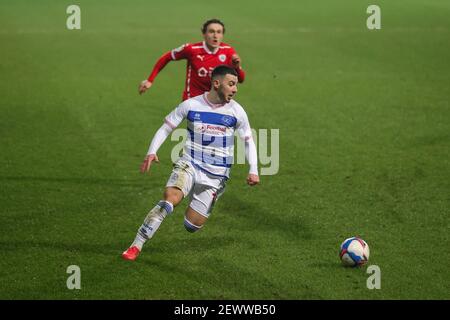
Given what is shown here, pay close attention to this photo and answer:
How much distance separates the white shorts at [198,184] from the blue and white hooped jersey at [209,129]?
0.29 feet

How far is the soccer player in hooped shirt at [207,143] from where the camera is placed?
9.54m

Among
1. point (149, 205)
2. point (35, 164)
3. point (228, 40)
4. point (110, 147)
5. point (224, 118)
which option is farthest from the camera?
point (228, 40)

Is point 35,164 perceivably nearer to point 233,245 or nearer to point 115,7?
point 233,245

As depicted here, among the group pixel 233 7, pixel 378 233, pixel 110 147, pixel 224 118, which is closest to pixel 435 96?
pixel 110 147

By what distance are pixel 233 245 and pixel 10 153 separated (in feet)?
19.5

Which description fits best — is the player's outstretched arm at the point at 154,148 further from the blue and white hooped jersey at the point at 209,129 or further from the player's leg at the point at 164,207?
the player's leg at the point at 164,207

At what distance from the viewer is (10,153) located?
14422 mm

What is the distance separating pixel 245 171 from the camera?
1360 centimetres

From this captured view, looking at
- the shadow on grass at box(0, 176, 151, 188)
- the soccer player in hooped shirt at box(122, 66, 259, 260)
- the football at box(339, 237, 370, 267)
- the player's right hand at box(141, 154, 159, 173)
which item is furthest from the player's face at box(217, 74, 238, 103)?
the shadow on grass at box(0, 176, 151, 188)

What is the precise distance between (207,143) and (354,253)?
7.00 ft

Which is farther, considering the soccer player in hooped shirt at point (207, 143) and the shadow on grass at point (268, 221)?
the shadow on grass at point (268, 221)

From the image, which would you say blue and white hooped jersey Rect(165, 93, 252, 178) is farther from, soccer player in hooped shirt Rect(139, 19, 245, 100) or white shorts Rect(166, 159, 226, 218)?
soccer player in hooped shirt Rect(139, 19, 245, 100)

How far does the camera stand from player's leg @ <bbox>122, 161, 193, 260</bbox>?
9.23m

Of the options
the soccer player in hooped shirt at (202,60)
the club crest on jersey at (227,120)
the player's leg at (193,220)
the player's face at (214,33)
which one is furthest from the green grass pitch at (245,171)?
the player's face at (214,33)
